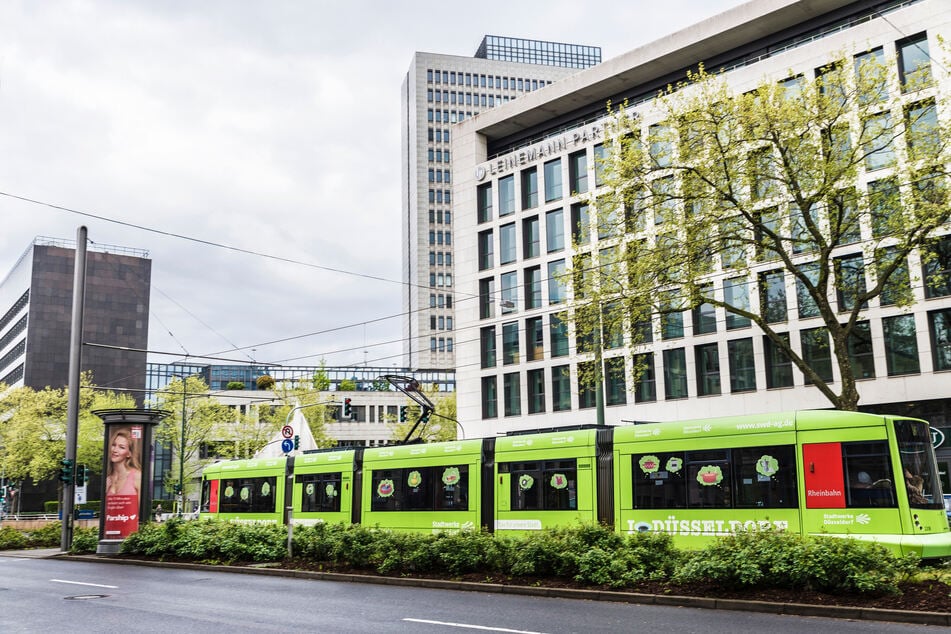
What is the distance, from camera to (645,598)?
13281 mm

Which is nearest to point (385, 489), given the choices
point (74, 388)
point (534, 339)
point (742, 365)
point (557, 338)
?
point (74, 388)

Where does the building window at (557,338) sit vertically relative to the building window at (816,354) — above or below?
above

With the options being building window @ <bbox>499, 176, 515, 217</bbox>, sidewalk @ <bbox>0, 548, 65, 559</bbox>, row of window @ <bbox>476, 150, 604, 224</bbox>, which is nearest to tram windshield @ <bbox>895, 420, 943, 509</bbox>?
sidewalk @ <bbox>0, 548, 65, 559</bbox>

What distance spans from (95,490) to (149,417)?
5782cm

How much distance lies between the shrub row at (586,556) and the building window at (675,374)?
75.3 feet

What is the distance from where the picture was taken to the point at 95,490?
78875 millimetres

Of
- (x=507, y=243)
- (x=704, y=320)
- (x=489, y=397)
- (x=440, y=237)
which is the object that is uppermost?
(x=440, y=237)

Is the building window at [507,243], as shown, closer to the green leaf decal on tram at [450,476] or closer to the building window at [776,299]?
the building window at [776,299]

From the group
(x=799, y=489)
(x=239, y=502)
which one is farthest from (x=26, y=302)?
(x=799, y=489)

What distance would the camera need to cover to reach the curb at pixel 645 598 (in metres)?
10.9

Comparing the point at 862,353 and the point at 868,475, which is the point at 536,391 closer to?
the point at 862,353

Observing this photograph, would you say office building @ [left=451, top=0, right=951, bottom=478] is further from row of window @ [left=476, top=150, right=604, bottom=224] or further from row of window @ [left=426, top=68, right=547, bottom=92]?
row of window @ [left=426, top=68, right=547, bottom=92]

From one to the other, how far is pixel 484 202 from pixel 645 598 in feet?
130

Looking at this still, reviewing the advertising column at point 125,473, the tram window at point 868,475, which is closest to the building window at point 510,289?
the advertising column at point 125,473
